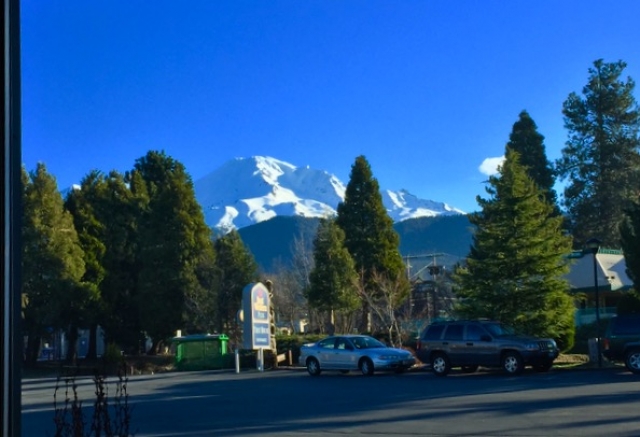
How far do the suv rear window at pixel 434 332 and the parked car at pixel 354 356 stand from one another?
1.16m

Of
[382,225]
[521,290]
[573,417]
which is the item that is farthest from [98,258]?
[573,417]

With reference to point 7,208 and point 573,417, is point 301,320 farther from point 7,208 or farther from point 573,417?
point 7,208

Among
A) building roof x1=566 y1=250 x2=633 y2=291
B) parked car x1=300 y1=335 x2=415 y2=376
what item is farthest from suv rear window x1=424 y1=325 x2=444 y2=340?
building roof x1=566 y1=250 x2=633 y2=291

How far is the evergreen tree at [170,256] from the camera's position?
137 feet

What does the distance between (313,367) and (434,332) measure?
4.70 m

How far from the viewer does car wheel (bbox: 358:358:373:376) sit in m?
25.5

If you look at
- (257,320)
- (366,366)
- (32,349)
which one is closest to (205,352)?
(257,320)

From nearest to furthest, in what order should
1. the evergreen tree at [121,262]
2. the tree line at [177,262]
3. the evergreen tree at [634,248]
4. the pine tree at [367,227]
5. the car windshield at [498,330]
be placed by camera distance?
the car windshield at [498,330] < the evergreen tree at [634,248] < the tree line at [177,262] < the pine tree at [367,227] < the evergreen tree at [121,262]

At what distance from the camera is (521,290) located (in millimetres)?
28797

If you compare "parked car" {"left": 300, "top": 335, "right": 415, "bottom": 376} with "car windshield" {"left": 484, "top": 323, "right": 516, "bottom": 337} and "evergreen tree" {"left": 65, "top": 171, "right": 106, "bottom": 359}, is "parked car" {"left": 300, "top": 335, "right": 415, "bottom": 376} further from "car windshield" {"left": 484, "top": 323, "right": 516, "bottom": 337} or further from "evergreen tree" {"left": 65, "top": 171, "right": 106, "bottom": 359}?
"evergreen tree" {"left": 65, "top": 171, "right": 106, "bottom": 359}

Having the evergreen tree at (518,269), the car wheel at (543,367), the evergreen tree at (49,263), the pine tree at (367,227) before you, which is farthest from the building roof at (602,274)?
the evergreen tree at (49,263)

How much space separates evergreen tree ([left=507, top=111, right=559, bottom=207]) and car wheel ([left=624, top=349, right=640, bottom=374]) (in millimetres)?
33741

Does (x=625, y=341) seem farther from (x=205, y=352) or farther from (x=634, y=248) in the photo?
(x=205, y=352)

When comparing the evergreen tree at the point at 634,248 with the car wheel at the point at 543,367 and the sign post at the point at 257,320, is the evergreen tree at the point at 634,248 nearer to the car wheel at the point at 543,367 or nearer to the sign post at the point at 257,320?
the car wheel at the point at 543,367
